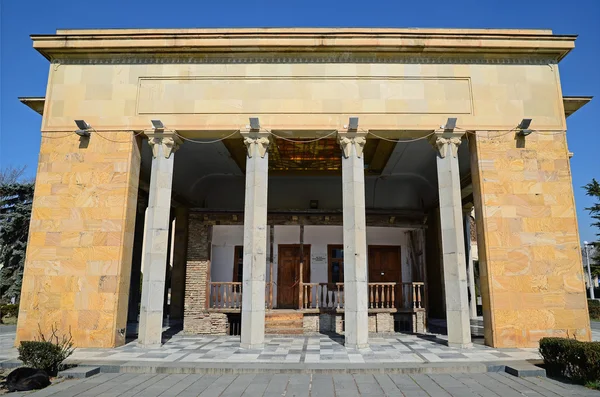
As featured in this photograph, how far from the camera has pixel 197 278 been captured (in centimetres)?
1473

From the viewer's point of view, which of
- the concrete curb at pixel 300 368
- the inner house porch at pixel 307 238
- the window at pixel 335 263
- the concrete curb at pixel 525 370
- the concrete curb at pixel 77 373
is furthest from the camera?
the window at pixel 335 263

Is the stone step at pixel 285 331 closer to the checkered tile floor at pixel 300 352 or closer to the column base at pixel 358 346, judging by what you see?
the checkered tile floor at pixel 300 352

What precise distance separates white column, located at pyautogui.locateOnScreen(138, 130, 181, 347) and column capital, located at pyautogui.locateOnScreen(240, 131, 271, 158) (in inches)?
83.9

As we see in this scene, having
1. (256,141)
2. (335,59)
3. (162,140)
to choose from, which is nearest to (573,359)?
(256,141)

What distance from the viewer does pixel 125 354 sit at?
372 inches

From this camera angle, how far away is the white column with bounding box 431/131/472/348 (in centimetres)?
1042

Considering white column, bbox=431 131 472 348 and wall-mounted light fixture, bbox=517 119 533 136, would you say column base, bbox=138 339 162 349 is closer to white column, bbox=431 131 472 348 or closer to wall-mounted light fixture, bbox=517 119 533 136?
white column, bbox=431 131 472 348

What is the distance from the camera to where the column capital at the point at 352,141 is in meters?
11.4

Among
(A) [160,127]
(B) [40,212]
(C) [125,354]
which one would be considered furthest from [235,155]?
(C) [125,354]

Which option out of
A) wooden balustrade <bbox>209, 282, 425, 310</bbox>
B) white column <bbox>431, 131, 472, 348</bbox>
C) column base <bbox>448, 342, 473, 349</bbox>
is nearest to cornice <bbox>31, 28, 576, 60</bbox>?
white column <bbox>431, 131, 472, 348</bbox>

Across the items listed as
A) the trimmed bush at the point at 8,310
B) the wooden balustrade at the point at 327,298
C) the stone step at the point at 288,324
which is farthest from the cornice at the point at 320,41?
the trimmed bush at the point at 8,310

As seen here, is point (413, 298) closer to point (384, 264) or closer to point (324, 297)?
point (324, 297)

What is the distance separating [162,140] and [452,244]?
8651 mm

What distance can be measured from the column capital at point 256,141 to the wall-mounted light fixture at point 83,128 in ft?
14.6
